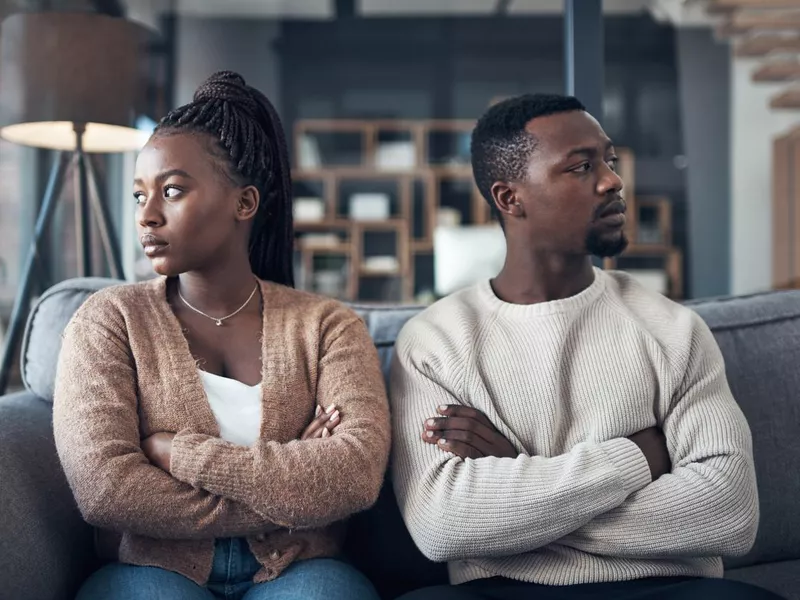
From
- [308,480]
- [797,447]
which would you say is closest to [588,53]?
[797,447]

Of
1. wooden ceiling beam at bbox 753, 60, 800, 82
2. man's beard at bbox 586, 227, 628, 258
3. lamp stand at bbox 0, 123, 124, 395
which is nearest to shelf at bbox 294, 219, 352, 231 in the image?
wooden ceiling beam at bbox 753, 60, 800, 82

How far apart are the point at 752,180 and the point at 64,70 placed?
6181 millimetres

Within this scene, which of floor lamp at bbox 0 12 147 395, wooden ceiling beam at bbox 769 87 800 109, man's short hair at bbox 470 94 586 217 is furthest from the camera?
wooden ceiling beam at bbox 769 87 800 109

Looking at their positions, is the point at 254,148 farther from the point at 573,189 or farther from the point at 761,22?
the point at 761,22

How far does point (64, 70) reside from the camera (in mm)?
2049

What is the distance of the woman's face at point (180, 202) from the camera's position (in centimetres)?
131

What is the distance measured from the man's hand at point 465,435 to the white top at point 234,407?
0.87 ft

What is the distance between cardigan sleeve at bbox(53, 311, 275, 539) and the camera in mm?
1174

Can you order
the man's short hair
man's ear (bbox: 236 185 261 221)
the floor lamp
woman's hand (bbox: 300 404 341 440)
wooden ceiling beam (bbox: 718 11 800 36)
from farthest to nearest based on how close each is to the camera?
wooden ceiling beam (bbox: 718 11 800 36)
the floor lamp
the man's short hair
man's ear (bbox: 236 185 261 221)
woman's hand (bbox: 300 404 341 440)

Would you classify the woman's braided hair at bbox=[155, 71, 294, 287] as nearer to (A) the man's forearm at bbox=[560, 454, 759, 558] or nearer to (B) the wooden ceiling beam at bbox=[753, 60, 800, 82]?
(A) the man's forearm at bbox=[560, 454, 759, 558]

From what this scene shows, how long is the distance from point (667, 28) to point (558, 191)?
631 cm

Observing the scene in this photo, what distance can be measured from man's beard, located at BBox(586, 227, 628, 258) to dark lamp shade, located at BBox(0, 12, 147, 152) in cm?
127

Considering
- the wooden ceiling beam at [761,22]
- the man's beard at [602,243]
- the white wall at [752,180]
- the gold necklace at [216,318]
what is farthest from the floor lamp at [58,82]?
the white wall at [752,180]

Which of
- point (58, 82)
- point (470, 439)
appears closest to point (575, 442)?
point (470, 439)
